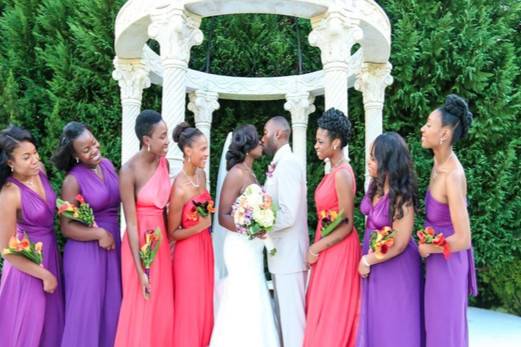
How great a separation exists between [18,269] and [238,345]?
213 cm

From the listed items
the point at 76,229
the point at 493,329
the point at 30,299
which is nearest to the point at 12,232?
the point at 76,229

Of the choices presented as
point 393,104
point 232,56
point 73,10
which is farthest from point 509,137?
point 73,10

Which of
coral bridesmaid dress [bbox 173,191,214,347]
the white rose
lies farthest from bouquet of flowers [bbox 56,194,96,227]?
the white rose

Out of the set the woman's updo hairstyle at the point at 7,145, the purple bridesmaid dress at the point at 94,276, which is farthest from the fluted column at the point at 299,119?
the woman's updo hairstyle at the point at 7,145

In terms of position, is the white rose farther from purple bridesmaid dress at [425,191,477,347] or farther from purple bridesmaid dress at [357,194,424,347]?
purple bridesmaid dress at [425,191,477,347]

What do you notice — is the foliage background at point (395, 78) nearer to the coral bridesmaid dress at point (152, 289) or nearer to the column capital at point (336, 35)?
the column capital at point (336, 35)

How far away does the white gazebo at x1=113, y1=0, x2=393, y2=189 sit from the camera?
6113 mm

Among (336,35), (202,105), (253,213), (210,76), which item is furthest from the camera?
(210,76)

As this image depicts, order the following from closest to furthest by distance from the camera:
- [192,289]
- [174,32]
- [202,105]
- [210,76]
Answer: [192,289] → [174,32] → [202,105] → [210,76]

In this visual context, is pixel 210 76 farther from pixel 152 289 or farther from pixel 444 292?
pixel 444 292

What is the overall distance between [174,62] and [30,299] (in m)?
3.12

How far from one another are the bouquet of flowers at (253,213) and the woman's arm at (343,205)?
21.9 inches

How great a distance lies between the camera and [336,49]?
20.4ft

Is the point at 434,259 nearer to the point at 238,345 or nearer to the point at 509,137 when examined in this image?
the point at 238,345
